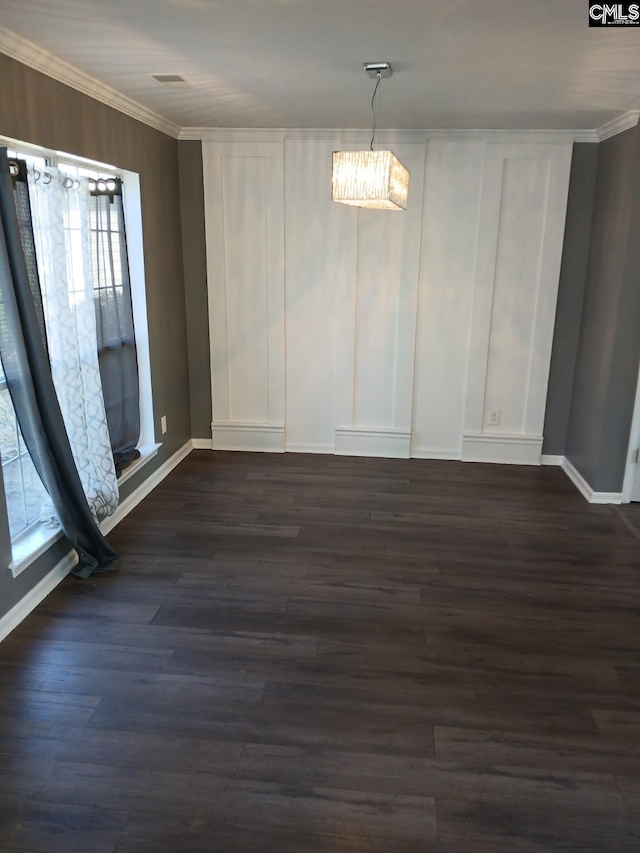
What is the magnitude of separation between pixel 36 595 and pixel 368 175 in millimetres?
2525

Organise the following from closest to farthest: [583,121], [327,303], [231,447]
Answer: [583,121], [327,303], [231,447]

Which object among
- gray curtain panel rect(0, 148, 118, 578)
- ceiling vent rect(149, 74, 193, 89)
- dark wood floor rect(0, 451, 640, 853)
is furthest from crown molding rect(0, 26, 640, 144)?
dark wood floor rect(0, 451, 640, 853)

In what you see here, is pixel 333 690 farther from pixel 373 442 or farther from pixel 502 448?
pixel 502 448

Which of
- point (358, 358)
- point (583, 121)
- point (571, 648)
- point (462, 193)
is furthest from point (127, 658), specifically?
point (583, 121)

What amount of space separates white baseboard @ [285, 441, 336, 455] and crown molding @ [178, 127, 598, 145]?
2349 mm

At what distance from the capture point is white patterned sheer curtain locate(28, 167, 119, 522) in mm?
3232

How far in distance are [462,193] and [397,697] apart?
12.0ft

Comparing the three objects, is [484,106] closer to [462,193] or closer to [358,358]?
[462,193]

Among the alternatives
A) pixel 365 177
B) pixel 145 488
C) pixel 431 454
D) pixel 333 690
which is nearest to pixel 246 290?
pixel 145 488

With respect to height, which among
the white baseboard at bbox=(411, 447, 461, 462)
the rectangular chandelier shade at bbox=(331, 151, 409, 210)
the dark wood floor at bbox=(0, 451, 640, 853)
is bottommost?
the dark wood floor at bbox=(0, 451, 640, 853)

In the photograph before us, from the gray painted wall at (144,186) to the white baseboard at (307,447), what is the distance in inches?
33.8

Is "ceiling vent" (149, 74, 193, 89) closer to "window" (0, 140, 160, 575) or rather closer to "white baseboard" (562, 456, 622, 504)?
"window" (0, 140, 160, 575)

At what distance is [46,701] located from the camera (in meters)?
2.47

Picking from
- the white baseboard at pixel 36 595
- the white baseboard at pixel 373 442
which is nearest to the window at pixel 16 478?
the white baseboard at pixel 36 595
